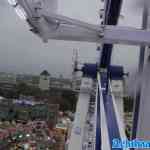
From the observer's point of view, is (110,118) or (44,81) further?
(44,81)

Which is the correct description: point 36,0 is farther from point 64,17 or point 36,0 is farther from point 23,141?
point 23,141

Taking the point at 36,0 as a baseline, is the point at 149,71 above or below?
below

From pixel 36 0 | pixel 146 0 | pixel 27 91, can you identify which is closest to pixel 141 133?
pixel 146 0

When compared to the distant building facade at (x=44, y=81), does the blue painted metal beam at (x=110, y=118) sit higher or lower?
lower

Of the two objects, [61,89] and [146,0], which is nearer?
[146,0]

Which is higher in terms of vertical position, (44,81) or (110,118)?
(44,81)

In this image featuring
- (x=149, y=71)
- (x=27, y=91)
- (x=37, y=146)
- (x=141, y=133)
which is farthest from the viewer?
(x=27, y=91)

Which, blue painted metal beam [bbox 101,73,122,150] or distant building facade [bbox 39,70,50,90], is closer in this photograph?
blue painted metal beam [bbox 101,73,122,150]

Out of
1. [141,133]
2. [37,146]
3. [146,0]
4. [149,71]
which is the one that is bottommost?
[37,146]

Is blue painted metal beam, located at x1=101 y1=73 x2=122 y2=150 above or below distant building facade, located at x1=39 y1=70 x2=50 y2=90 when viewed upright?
below

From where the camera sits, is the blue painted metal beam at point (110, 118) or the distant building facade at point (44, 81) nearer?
the blue painted metal beam at point (110, 118)

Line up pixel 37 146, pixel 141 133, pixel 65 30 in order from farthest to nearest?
pixel 37 146 < pixel 141 133 < pixel 65 30
